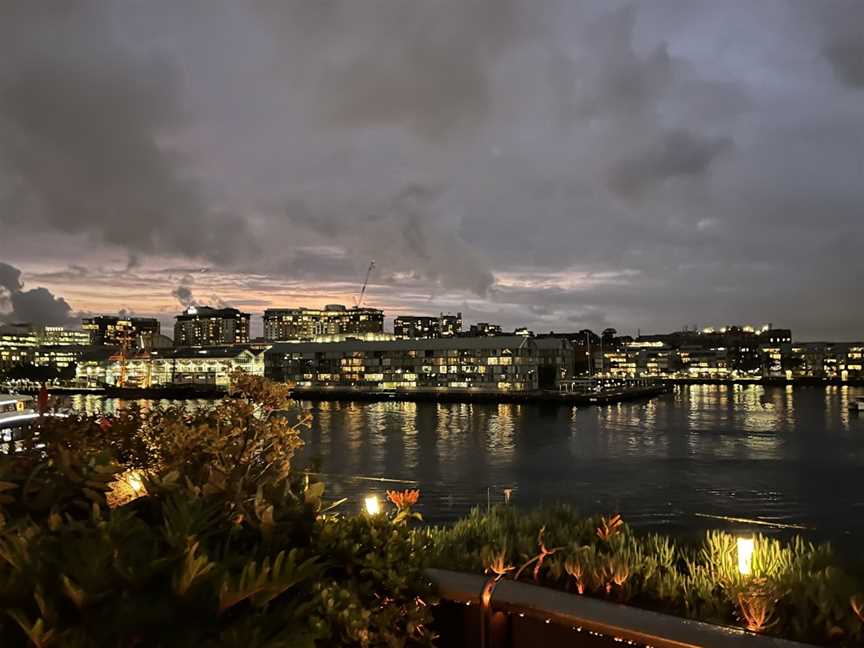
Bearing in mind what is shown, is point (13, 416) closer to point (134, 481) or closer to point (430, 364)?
point (134, 481)

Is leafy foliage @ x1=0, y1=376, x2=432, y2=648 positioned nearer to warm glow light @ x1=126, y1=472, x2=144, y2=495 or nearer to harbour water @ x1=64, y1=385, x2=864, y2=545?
warm glow light @ x1=126, y1=472, x2=144, y2=495

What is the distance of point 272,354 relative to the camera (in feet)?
257

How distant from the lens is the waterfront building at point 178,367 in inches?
3359

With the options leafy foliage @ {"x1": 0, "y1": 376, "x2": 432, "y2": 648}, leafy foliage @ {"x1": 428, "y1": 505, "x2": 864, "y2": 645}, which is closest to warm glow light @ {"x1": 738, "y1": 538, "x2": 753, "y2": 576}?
leafy foliage @ {"x1": 428, "y1": 505, "x2": 864, "y2": 645}

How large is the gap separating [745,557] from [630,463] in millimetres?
22354

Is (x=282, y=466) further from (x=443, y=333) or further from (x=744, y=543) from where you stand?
(x=443, y=333)

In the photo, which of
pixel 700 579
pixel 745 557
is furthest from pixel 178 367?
pixel 745 557

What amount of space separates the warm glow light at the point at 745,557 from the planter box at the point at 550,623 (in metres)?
1.09

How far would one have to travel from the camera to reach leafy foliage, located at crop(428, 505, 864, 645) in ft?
10.7

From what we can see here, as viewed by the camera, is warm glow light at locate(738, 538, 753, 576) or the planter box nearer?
the planter box

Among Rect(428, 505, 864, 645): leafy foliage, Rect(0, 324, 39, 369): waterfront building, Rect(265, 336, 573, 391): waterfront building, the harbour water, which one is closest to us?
Rect(428, 505, 864, 645): leafy foliage

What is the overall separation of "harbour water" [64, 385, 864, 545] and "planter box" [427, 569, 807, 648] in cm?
159

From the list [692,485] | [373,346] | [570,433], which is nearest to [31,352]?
[373,346]

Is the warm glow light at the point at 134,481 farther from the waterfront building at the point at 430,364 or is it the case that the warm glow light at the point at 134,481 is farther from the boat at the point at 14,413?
the waterfront building at the point at 430,364
